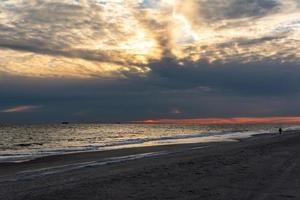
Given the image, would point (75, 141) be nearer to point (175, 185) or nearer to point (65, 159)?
point (65, 159)

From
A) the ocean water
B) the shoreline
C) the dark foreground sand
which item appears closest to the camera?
the dark foreground sand

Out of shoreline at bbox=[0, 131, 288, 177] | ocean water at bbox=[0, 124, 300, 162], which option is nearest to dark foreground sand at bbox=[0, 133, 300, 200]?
shoreline at bbox=[0, 131, 288, 177]

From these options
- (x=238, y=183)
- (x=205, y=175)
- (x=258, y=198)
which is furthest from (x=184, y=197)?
(x=205, y=175)

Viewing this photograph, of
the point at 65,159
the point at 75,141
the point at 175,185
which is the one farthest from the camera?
the point at 75,141

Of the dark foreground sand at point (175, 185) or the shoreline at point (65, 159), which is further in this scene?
the shoreline at point (65, 159)

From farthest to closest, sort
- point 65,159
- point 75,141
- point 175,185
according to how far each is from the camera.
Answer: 1. point 75,141
2. point 65,159
3. point 175,185

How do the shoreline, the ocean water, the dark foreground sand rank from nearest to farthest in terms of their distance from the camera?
the dark foreground sand < the shoreline < the ocean water

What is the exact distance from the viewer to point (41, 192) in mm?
12852

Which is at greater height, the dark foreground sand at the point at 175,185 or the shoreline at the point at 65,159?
the dark foreground sand at the point at 175,185

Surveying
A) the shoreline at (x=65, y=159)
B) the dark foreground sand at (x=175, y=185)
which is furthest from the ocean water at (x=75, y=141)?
the dark foreground sand at (x=175, y=185)

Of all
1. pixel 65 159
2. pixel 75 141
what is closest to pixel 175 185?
pixel 65 159

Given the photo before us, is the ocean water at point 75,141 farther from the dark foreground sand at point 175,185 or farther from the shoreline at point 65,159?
the dark foreground sand at point 175,185

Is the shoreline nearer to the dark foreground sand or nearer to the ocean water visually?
the ocean water

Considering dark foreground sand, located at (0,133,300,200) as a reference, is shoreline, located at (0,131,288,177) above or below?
below
